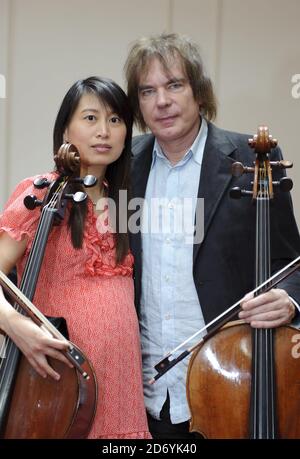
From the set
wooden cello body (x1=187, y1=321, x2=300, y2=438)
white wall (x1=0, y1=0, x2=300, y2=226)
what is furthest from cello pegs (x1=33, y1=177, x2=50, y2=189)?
white wall (x1=0, y1=0, x2=300, y2=226)

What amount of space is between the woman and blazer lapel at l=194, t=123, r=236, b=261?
0.73 ft

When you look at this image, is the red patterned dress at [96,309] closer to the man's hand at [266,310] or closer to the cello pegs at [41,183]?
the cello pegs at [41,183]

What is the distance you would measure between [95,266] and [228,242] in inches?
13.5

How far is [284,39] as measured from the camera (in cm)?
276

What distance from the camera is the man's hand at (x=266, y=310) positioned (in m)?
1.57

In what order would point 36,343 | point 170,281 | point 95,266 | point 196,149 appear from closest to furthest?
point 36,343, point 95,266, point 170,281, point 196,149

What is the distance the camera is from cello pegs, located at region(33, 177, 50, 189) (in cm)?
166

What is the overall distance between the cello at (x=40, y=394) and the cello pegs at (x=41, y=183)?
123mm

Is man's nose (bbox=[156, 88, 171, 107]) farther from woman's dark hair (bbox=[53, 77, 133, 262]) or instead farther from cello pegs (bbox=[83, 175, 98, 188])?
cello pegs (bbox=[83, 175, 98, 188])

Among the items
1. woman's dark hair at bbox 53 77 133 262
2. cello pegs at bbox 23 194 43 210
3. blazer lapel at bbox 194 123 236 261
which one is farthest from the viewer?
blazer lapel at bbox 194 123 236 261

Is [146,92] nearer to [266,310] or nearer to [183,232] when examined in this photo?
[183,232]

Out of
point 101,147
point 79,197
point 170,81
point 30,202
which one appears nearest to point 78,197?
point 79,197

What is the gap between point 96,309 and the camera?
1706 millimetres

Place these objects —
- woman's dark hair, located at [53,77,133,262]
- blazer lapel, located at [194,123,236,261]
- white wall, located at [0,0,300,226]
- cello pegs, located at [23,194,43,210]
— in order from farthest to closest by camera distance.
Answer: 1. white wall, located at [0,0,300,226]
2. blazer lapel, located at [194,123,236,261]
3. woman's dark hair, located at [53,77,133,262]
4. cello pegs, located at [23,194,43,210]
